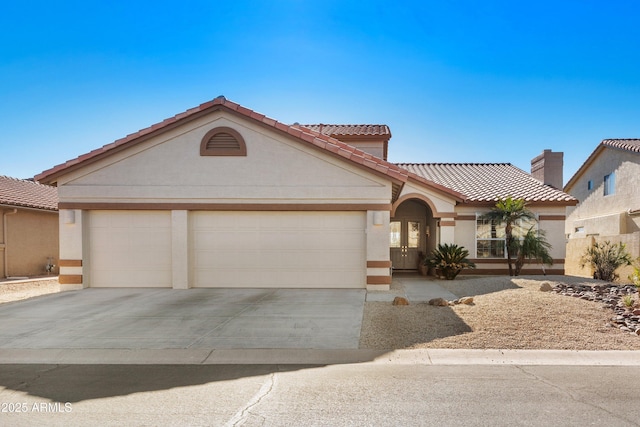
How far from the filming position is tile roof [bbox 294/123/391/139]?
16647 mm

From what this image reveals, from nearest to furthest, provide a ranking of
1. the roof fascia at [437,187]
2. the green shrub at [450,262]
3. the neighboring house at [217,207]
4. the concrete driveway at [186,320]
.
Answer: the concrete driveway at [186,320], the neighboring house at [217,207], the green shrub at [450,262], the roof fascia at [437,187]

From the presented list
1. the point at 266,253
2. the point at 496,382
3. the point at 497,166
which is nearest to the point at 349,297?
the point at 266,253

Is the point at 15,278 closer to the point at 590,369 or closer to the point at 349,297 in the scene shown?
the point at 349,297

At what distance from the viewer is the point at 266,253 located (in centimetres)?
1121

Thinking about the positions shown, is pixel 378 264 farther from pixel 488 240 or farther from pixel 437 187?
pixel 488 240

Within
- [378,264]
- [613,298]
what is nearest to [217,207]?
[378,264]

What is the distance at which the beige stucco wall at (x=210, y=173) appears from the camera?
36.2ft

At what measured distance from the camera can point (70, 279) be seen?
11.1 m

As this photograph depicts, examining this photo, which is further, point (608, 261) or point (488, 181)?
point (488, 181)

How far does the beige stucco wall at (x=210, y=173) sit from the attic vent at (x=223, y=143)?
13cm

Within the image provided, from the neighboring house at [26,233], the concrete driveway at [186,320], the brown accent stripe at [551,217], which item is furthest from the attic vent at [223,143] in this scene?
the brown accent stripe at [551,217]

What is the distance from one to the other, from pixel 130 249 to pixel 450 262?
36.5ft

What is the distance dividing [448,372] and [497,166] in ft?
60.0

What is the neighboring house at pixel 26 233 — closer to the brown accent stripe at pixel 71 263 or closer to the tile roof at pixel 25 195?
the tile roof at pixel 25 195
